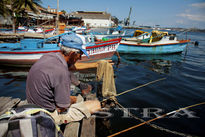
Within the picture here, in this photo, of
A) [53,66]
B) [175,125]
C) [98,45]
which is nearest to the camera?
[53,66]

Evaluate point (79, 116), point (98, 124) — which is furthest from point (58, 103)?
point (98, 124)

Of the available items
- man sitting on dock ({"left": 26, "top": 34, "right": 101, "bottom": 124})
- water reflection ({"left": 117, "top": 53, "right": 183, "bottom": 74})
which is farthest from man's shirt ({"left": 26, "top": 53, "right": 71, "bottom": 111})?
water reflection ({"left": 117, "top": 53, "right": 183, "bottom": 74})

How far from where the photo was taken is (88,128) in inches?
97.1

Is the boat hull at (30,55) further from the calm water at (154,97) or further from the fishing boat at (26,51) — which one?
the calm water at (154,97)

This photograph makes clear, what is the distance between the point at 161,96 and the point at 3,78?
9.51m

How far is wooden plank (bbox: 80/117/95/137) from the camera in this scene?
7.78 ft

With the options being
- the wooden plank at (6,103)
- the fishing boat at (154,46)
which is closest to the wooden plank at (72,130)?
the wooden plank at (6,103)

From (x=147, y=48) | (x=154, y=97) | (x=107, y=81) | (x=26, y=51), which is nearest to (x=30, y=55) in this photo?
(x=26, y=51)

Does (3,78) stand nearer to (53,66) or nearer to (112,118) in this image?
(112,118)

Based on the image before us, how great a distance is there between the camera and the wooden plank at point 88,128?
237 cm

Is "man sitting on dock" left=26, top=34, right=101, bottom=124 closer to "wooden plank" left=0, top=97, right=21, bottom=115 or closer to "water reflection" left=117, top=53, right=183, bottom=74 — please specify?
"wooden plank" left=0, top=97, right=21, bottom=115

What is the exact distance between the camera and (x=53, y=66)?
1.62 metres

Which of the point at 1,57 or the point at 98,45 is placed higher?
the point at 98,45

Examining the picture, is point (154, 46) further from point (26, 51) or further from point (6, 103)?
point (6, 103)
